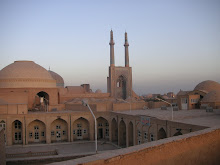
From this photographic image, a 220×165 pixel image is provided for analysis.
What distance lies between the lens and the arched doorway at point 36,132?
2694 centimetres

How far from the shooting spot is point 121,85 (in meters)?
51.9

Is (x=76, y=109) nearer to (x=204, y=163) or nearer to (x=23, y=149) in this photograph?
(x=23, y=149)

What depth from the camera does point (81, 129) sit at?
28.2 metres

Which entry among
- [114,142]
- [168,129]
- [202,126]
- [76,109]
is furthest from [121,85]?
[202,126]

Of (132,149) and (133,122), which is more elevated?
(132,149)

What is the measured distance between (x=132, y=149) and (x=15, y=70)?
31265 millimetres

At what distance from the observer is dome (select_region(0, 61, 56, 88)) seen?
32375 mm

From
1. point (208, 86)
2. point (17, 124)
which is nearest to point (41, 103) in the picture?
point (17, 124)

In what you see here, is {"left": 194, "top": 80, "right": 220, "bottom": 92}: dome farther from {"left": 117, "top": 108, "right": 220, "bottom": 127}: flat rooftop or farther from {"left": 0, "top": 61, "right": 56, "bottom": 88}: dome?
{"left": 0, "top": 61, "right": 56, "bottom": 88}: dome

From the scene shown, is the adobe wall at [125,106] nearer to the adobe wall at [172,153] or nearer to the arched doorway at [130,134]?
the arched doorway at [130,134]

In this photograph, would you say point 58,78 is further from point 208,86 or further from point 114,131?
point 208,86

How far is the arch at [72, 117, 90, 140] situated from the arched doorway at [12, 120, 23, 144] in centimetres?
607

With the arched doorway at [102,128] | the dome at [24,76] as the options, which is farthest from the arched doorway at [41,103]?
the arched doorway at [102,128]

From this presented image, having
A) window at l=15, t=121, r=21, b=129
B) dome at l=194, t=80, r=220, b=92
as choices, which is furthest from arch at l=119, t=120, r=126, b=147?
dome at l=194, t=80, r=220, b=92
